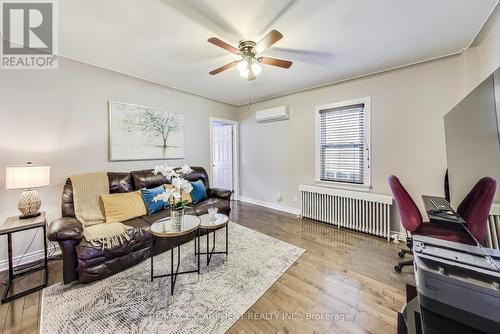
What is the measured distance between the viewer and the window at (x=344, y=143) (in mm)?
3195

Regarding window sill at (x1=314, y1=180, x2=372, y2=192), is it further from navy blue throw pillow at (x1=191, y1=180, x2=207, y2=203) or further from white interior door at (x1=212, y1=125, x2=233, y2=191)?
white interior door at (x1=212, y1=125, x2=233, y2=191)

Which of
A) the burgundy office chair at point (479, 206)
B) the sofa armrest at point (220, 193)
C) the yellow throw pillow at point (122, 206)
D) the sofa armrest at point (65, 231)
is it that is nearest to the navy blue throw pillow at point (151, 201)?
the yellow throw pillow at point (122, 206)

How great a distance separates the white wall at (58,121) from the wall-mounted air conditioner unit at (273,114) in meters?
2.26

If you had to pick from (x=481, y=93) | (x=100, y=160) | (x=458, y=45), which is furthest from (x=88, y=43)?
(x=458, y=45)

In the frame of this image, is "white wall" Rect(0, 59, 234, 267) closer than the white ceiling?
No

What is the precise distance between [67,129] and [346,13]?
3.50m

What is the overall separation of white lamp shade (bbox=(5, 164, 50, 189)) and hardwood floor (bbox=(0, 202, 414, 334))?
3.18 ft

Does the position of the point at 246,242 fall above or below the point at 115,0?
below

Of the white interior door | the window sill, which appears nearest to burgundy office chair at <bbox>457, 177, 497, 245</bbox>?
the window sill

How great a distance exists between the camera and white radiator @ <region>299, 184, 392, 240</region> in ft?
9.59

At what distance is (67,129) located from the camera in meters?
2.56

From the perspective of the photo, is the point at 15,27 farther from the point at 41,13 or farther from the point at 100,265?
the point at 100,265

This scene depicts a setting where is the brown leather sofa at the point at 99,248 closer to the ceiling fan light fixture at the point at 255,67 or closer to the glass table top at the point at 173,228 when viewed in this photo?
the glass table top at the point at 173,228

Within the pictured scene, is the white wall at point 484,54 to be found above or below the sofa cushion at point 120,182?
above
